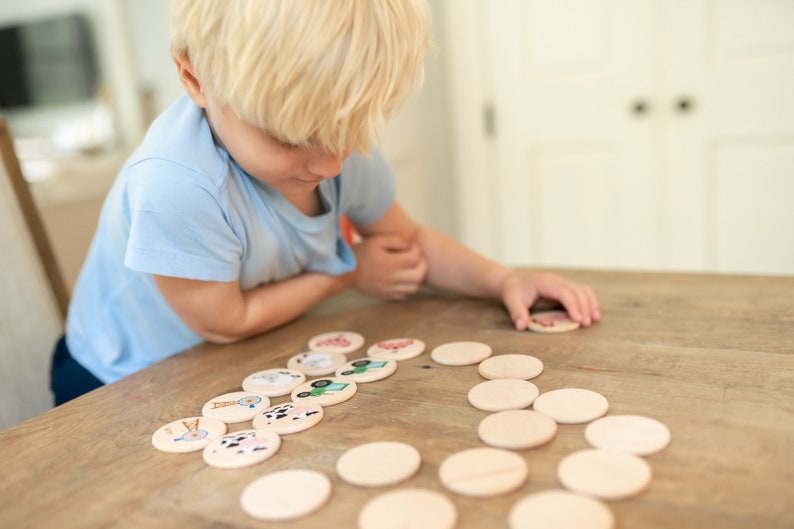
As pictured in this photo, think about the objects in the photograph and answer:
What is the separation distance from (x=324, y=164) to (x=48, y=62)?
12.8 ft

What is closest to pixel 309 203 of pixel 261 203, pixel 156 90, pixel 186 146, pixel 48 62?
pixel 261 203

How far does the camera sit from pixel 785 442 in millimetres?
543

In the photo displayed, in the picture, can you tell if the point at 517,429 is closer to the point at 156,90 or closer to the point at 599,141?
the point at 599,141

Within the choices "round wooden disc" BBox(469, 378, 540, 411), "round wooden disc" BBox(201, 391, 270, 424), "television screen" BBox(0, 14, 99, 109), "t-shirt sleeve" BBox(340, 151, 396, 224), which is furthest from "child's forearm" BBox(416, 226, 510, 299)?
"television screen" BBox(0, 14, 99, 109)

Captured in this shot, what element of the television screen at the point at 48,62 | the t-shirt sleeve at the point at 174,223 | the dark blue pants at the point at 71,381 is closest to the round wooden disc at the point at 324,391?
the t-shirt sleeve at the point at 174,223

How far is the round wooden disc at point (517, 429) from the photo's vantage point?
573 mm

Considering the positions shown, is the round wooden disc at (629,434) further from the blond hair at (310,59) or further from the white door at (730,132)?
→ the white door at (730,132)

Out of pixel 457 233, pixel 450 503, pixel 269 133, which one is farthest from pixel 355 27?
pixel 457 233

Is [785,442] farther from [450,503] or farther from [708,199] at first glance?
[708,199]

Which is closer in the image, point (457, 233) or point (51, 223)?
point (51, 223)

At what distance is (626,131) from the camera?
250 cm

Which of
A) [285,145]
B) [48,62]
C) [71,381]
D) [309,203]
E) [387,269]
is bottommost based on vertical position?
[71,381]

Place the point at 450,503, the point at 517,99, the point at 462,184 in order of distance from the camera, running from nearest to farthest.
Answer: the point at 450,503 → the point at 517,99 → the point at 462,184

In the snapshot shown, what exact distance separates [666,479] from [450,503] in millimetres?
161
